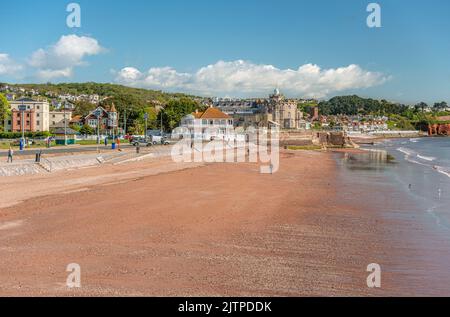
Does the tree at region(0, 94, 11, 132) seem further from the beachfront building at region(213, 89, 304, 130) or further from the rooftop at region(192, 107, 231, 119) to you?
the beachfront building at region(213, 89, 304, 130)

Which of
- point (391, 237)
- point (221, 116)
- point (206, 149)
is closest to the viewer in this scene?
point (391, 237)

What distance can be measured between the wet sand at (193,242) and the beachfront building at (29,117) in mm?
66467

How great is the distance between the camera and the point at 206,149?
190ft

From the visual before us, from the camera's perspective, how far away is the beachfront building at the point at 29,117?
83000mm

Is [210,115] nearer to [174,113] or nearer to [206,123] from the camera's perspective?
[206,123]

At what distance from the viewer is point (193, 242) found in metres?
12.3

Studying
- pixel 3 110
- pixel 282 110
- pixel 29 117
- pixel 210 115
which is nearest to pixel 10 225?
pixel 3 110

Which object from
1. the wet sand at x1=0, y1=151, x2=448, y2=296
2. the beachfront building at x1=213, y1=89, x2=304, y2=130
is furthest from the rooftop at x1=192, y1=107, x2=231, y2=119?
the wet sand at x1=0, y1=151, x2=448, y2=296

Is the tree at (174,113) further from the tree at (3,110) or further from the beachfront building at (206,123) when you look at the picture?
the tree at (3,110)

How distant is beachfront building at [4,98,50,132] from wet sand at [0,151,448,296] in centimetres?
6647

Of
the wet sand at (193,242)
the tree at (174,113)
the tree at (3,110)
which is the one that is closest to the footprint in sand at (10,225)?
the wet sand at (193,242)
